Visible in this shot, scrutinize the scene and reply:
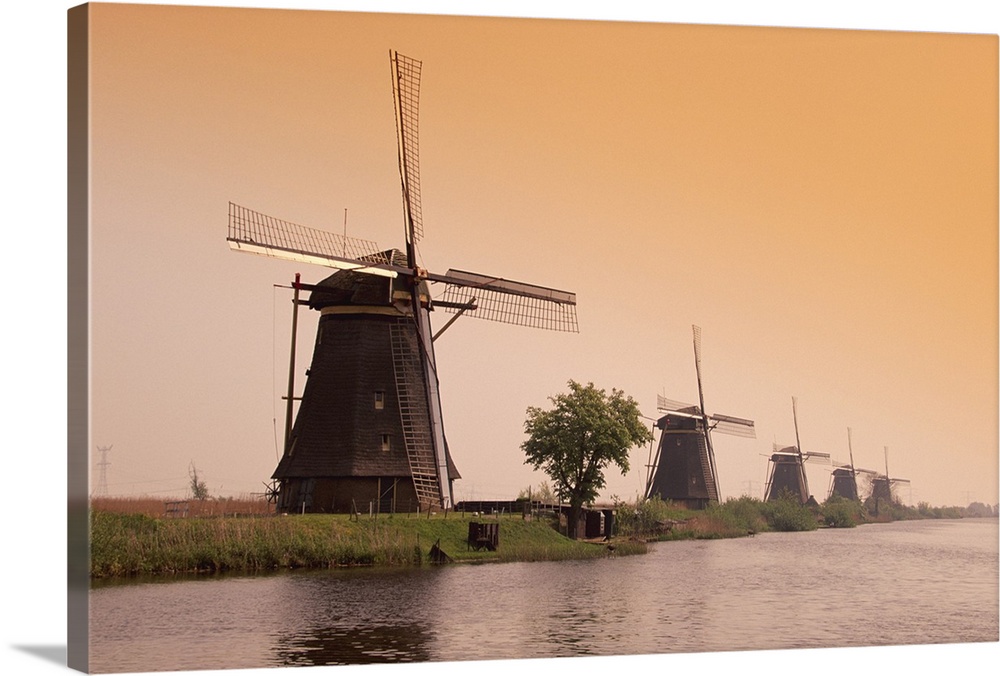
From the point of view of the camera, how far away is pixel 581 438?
22609 mm

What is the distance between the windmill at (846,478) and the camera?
22.8m

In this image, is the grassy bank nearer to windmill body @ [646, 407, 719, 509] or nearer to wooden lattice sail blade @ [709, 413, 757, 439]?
wooden lattice sail blade @ [709, 413, 757, 439]

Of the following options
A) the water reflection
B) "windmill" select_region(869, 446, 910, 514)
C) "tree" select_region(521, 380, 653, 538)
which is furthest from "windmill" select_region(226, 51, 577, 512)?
the water reflection

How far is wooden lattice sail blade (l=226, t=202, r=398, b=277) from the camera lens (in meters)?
17.3

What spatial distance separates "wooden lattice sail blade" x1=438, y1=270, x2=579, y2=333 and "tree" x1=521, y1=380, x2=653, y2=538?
0.95 metres

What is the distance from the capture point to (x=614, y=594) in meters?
18.2

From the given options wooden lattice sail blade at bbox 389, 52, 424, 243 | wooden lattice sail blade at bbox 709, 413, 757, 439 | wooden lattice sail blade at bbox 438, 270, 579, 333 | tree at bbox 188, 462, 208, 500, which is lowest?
tree at bbox 188, 462, 208, 500

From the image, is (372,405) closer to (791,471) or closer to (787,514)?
(791,471)

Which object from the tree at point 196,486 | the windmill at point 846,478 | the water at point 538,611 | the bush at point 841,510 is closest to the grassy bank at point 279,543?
the water at point 538,611

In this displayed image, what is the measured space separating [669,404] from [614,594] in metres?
5.51

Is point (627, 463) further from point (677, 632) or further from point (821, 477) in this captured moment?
point (677, 632)

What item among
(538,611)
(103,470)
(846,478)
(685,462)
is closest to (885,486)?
(846,478)

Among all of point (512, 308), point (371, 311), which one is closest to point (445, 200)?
point (512, 308)

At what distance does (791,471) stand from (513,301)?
7.40 metres
